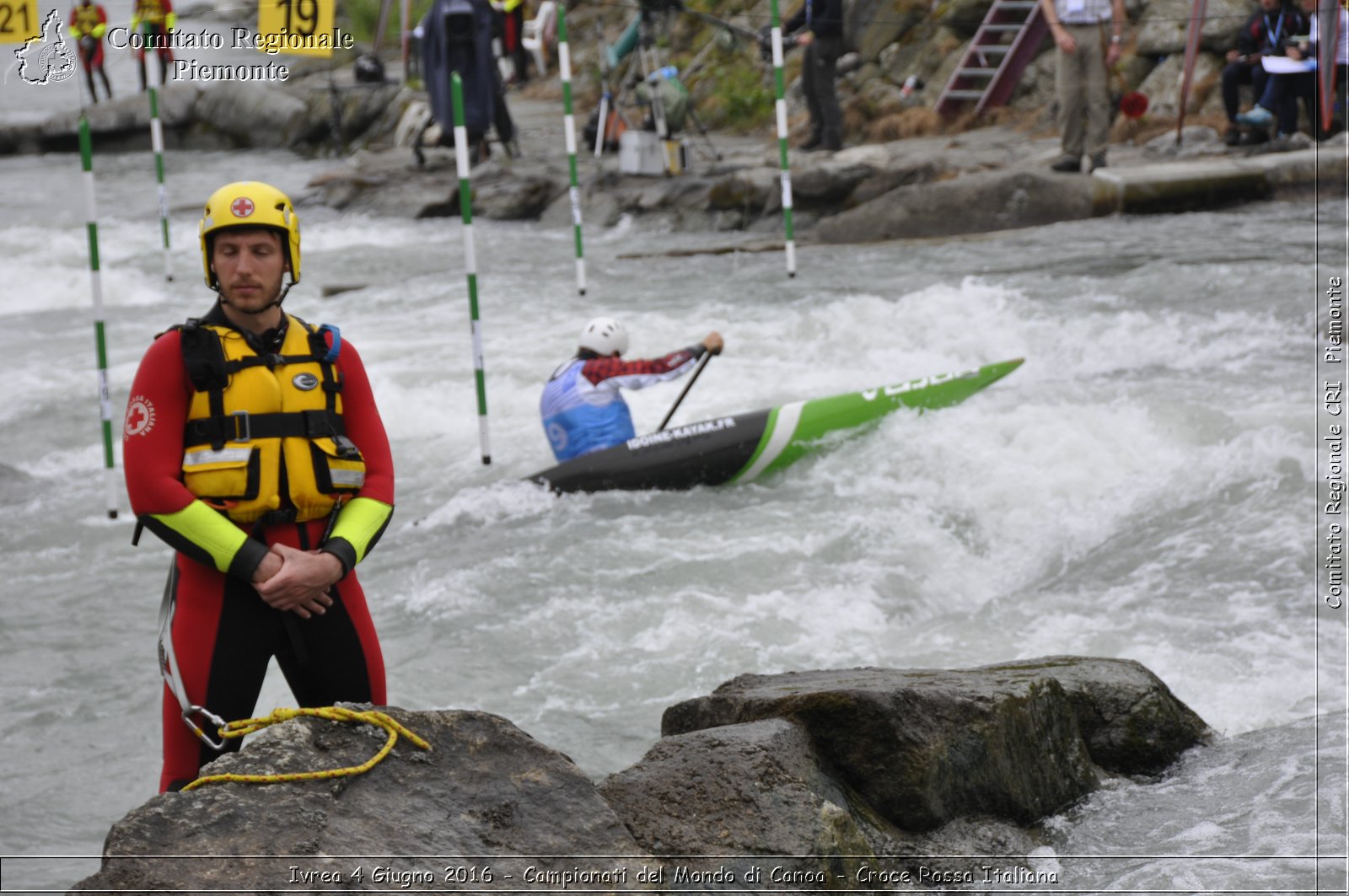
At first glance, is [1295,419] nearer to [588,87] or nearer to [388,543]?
[388,543]

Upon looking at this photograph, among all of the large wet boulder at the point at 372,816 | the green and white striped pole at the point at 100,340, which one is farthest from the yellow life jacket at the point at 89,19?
the large wet boulder at the point at 372,816

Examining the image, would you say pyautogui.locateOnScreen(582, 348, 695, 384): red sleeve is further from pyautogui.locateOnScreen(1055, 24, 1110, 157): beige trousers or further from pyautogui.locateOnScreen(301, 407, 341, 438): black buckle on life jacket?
pyautogui.locateOnScreen(1055, 24, 1110, 157): beige trousers

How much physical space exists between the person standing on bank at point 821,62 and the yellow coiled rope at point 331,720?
1041 cm

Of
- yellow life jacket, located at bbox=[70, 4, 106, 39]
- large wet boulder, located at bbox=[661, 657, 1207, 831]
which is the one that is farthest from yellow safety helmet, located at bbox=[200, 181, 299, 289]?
yellow life jacket, located at bbox=[70, 4, 106, 39]

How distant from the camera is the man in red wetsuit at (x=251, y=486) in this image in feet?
7.77

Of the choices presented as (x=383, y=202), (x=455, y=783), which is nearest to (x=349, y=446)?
(x=455, y=783)

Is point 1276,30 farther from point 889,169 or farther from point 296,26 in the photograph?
point 296,26

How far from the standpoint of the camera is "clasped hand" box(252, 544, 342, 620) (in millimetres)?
2365

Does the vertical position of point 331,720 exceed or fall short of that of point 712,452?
it exceeds it

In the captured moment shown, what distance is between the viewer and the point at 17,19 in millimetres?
5750

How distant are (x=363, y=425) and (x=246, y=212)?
41 centimetres

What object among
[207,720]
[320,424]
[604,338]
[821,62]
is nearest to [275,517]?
[320,424]

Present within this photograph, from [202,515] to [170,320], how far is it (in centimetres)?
908

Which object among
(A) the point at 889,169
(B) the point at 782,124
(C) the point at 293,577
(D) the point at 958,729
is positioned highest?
(B) the point at 782,124
